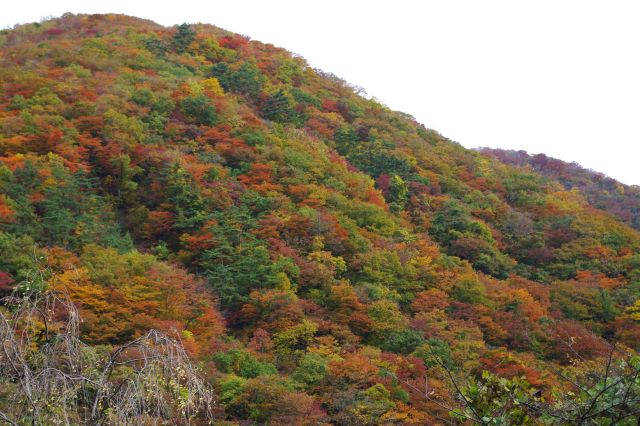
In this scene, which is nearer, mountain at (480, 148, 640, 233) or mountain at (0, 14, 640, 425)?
mountain at (0, 14, 640, 425)

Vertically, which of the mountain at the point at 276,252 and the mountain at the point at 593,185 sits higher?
the mountain at the point at 593,185

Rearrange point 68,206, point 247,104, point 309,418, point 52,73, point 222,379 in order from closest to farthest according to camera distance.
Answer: point 309,418, point 222,379, point 68,206, point 52,73, point 247,104

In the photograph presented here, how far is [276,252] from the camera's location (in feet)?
85.4

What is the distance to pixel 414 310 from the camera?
1011 inches

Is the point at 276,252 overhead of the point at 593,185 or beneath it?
beneath

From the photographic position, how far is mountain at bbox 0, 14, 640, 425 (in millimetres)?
15250

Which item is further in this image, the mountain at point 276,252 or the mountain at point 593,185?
the mountain at point 593,185

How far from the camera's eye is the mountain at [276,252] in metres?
15.2

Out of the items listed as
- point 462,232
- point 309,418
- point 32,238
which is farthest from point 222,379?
point 462,232

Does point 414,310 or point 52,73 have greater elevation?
point 52,73

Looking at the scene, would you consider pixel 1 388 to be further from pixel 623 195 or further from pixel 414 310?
pixel 623 195

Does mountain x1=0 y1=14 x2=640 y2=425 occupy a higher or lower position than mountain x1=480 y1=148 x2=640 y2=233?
lower

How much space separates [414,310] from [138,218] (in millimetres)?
13082

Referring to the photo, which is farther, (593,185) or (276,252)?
(593,185)
